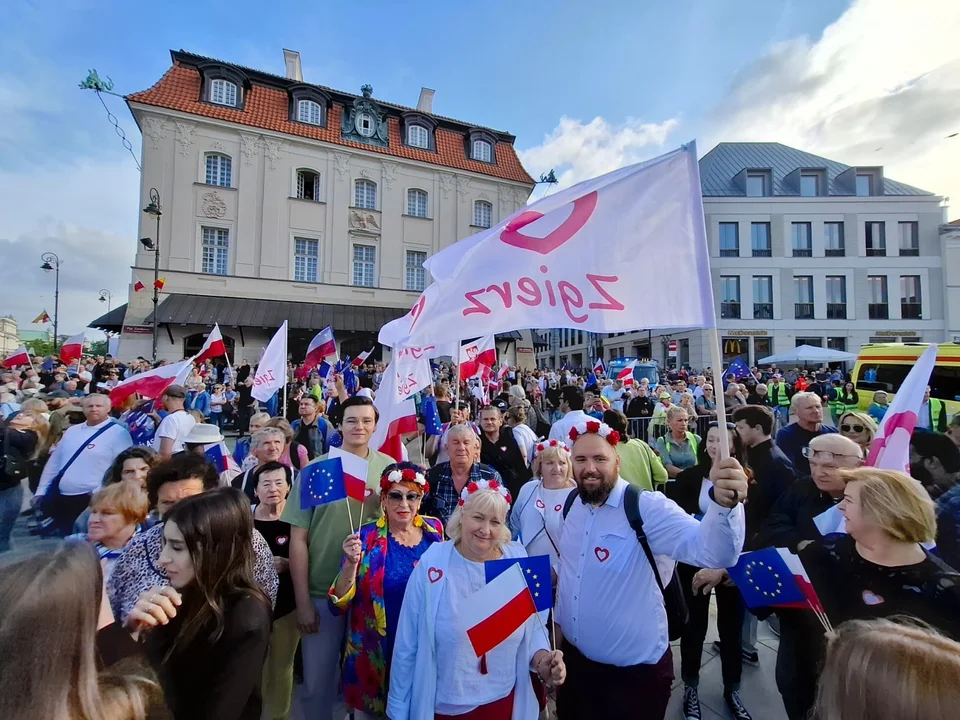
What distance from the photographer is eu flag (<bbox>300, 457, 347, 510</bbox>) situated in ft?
9.25

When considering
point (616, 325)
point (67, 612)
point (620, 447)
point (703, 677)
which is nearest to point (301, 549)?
point (67, 612)

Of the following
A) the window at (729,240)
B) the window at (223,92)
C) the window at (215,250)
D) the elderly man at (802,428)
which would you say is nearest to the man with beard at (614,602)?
the elderly man at (802,428)

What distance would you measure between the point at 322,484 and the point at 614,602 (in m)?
1.75

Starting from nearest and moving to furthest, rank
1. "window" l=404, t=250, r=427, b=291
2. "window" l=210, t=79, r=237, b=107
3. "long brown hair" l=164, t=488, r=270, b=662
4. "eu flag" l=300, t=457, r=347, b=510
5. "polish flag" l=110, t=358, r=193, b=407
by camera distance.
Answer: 1. "long brown hair" l=164, t=488, r=270, b=662
2. "eu flag" l=300, t=457, r=347, b=510
3. "polish flag" l=110, t=358, r=193, b=407
4. "window" l=210, t=79, r=237, b=107
5. "window" l=404, t=250, r=427, b=291

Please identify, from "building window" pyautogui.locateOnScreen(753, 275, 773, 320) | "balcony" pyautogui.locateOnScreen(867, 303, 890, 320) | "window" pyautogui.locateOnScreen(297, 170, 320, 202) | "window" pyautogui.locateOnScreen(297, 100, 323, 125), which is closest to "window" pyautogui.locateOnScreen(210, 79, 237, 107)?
"window" pyautogui.locateOnScreen(297, 100, 323, 125)

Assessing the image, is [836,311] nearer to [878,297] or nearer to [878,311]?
[878,311]

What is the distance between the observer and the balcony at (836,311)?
31.4 metres

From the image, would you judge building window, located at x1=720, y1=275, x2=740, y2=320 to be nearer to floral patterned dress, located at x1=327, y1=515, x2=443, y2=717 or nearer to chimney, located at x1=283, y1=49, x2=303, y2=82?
chimney, located at x1=283, y1=49, x2=303, y2=82

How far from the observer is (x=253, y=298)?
24.4 m

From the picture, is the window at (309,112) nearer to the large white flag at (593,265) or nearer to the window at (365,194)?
the window at (365,194)

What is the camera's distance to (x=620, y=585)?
233 centimetres

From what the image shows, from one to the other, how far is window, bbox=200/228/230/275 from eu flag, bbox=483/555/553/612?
2605 cm

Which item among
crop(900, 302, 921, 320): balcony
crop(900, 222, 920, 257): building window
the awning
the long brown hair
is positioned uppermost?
crop(900, 222, 920, 257): building window

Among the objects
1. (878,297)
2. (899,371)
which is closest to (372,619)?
(899,371)
